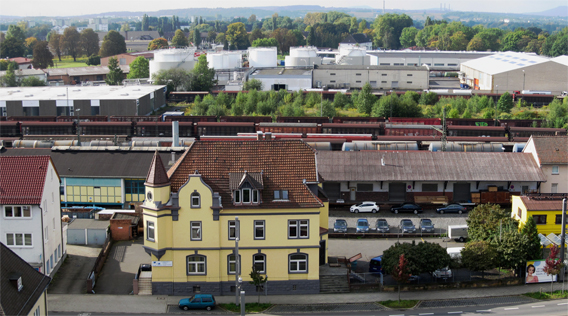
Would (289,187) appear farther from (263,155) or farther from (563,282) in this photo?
(563,282)

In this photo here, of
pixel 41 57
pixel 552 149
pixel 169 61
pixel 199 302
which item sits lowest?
pixel 199 302

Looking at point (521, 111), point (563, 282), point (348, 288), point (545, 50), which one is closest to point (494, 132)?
point (521, 111)

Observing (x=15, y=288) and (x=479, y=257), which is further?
(x=479, y=257)

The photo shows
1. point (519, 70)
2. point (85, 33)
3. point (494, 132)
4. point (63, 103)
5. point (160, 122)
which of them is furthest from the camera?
point (85, 33)

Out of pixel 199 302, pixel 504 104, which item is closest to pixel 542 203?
pixel 199 302

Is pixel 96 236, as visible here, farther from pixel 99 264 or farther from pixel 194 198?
pixel 194 198

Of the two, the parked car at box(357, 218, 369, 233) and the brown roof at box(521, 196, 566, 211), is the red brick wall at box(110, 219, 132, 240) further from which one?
the brown roof at box(521, 196, 566, 211)
